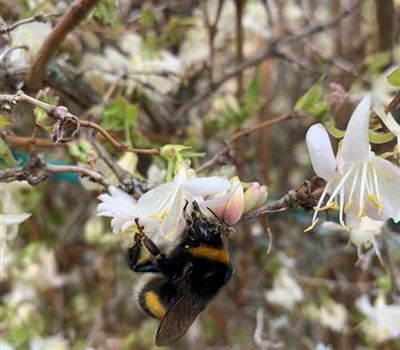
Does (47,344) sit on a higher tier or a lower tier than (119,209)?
lower

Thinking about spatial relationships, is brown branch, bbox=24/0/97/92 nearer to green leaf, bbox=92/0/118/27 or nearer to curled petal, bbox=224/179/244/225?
green leaf, bbox=92/0/118/27

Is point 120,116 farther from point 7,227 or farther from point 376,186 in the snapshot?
point 376,186

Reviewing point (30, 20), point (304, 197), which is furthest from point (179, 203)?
point (30, 20)

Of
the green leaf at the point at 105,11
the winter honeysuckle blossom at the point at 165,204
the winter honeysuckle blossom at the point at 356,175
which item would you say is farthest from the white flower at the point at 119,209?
the green leaf at the point at 105,11

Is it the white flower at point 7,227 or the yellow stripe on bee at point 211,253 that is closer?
the yellow stripe on bee at point 211,253

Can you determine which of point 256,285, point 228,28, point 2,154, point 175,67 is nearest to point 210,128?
point 175,67

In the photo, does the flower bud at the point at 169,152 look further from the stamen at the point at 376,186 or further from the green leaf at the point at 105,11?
the green leaf at the point at 105,11

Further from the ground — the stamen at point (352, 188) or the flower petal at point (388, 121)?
the flower petal at point (388, 121)
